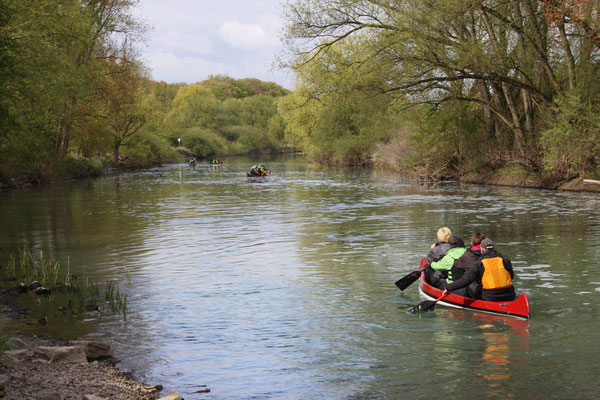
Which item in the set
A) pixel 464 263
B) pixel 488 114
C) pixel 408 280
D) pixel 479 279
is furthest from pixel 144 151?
pixel 479 279

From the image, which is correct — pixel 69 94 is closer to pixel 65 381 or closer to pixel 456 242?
pixel 456 242

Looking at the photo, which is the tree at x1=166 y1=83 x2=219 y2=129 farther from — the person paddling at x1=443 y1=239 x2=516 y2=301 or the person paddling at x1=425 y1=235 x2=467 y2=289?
the person paddling at x1=443 y1=239 x2=516 y2=301

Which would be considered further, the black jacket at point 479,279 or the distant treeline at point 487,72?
the distant treeline at point 487,72

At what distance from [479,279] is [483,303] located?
0.40 m

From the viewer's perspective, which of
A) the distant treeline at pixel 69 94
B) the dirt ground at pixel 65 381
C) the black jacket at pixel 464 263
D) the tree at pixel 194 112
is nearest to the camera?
the dirt ground at pixel 65 381

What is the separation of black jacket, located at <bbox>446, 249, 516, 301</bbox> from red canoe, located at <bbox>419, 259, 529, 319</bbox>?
11 centimetres

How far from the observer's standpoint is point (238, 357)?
866 cm

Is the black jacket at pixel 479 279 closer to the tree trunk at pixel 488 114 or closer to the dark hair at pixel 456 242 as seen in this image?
the dark hair at pixel 456 242

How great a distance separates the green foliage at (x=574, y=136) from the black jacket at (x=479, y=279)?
20006 mm

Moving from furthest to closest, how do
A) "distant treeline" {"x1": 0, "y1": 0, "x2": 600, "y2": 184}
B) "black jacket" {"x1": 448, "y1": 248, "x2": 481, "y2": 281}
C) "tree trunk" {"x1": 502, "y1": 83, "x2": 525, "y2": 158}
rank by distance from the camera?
"tree trunk" {"x1": 502, "y1": 83, "x2": 525, "y2": 158}
"distant treeline" {"x1": 0, "y1": 0, "x2": 600, "y2": 184}
"black jacket" {"x1": 448, "y1": 248, "x2": 481, "y2": 281}

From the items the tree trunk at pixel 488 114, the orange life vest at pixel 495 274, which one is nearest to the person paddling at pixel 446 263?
the orange life vest at pixel 495 274

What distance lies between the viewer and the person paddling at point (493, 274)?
10.2 m

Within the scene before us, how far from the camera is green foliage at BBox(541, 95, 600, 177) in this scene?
92.0 ft

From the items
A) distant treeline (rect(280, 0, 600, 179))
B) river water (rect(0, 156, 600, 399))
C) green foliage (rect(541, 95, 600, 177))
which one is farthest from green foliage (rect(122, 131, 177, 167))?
green foliage (rect(541, 95, 600, 177))
